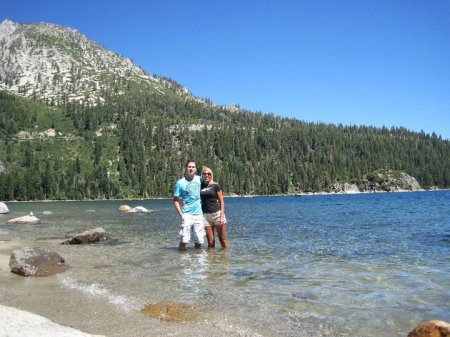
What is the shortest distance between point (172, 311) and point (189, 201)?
8469 mm

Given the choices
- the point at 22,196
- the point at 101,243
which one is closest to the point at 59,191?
the point at 22,196

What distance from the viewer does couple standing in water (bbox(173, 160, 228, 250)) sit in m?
16.9

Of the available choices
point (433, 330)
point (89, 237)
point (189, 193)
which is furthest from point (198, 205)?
point (433, 330)

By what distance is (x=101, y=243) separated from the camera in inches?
873

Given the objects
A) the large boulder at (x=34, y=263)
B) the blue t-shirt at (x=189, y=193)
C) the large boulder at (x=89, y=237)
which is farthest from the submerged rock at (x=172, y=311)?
the large boulder at (x=89, y=237)

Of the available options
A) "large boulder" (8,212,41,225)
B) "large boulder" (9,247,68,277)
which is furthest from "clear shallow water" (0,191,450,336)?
"large boulder" (8,212,41,225)

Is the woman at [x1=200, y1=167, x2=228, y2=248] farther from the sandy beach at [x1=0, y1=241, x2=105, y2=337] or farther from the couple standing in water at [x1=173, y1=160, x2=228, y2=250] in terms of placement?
the sandy beach at [x1=0, y1=241, x2=105, y2=337]

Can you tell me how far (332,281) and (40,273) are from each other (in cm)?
944

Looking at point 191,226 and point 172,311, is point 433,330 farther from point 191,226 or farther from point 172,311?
point 191,226

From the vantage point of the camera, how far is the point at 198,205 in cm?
1739

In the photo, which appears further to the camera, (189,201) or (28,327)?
(189,201)

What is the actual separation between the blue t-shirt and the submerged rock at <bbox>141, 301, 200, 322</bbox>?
25.2 ft

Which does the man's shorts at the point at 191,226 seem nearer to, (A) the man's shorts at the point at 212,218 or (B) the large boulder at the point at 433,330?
(A) the man's shorts at the point at 212,218

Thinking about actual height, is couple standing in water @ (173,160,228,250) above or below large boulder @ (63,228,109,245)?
above
